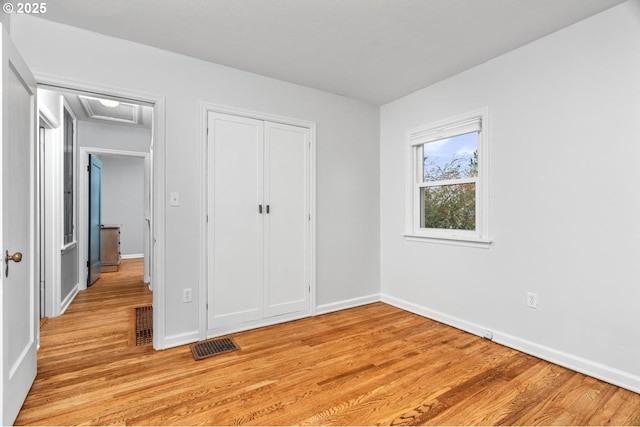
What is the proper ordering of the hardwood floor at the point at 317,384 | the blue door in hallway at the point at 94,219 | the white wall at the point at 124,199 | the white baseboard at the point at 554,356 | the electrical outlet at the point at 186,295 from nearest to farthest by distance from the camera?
the hardwood floor at the point at 317,384
the white baseboard at the point at 554,356
the electrical outlet at the point at 186,295
the blue door in hallway at the point at 94,219
the white wall at the point at 124,199

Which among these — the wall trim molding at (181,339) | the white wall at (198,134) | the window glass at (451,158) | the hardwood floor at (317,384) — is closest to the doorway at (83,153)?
the white wall at (198,134)

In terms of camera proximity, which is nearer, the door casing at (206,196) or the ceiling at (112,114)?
the door casing at (206,196)

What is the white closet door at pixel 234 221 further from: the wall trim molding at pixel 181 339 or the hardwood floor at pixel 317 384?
the hardwood floor at pixel 317 384

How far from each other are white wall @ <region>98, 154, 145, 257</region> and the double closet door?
5.89m

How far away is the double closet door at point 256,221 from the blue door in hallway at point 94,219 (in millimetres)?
3036

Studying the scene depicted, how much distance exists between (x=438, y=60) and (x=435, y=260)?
6.25 ft

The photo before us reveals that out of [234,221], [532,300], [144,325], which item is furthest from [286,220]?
[532,300]

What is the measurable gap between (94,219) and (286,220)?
362 cm

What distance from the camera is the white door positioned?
1526 millimetres

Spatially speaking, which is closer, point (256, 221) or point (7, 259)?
point (7, 259)

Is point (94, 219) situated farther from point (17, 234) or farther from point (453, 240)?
point (453, 240)

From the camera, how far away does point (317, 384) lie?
2.06 m

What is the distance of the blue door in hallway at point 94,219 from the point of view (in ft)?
15.4

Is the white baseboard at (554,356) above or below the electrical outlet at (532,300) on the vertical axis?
below
